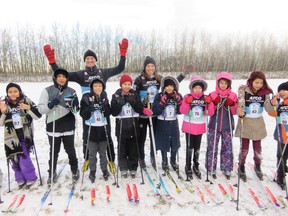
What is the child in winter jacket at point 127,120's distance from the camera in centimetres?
366

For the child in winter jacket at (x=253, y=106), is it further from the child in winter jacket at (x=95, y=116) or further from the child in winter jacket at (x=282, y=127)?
the child in winter jacket at (x=95, y=116)

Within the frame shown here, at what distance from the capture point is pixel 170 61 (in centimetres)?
4012

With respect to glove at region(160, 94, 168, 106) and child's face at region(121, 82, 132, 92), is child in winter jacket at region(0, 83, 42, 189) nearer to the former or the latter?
child's face at region(121, 82, 132, 92)

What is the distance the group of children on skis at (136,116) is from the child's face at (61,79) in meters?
0.02

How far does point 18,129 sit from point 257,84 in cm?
436

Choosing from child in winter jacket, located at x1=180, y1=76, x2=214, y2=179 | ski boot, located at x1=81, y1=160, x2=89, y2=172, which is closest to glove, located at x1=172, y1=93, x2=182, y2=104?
child in winter jacket, located at x1=180, y1=76, x2=214, y2=179

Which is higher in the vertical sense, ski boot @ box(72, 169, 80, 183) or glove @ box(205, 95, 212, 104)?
glove @ box(205, 95, 212, 104)

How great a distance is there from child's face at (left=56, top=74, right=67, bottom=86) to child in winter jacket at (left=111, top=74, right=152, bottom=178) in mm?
926

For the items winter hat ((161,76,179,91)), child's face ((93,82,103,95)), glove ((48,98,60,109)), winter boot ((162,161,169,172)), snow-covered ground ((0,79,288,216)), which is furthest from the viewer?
winter boot ((162,161,169,172))

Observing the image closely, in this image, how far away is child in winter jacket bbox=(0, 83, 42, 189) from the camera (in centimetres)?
354

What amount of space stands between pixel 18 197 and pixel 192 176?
3102 millimetres

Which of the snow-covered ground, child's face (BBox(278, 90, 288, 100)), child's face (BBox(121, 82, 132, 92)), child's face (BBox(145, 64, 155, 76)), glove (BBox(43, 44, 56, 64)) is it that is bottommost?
the snow-covered ground

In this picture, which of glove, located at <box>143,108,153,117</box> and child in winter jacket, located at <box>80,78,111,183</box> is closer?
Answer: child in winter jacket, located at <box>80,78,111,183</box>

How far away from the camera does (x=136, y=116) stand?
3895 mm
